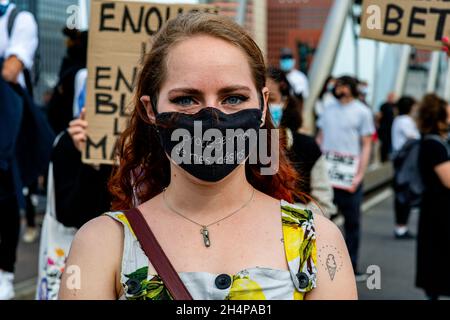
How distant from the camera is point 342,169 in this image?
7.91 m

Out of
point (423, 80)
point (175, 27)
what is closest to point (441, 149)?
point (175, 27)

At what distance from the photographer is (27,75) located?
5.57m

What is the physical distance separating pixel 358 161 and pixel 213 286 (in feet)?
20.9

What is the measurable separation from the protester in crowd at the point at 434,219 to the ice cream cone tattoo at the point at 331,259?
4.09m

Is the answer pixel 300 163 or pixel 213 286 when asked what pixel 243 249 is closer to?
pixel 213 286

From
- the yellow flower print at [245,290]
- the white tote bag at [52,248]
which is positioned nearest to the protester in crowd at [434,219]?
the white tote bag at [52,248]

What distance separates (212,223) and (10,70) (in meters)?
3.40

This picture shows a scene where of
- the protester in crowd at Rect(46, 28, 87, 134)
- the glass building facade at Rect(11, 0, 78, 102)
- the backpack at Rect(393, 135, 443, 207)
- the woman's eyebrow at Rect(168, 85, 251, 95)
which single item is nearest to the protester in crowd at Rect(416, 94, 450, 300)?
the backpack at Rect(393, 135, 443, 207)

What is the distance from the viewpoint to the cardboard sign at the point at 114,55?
13.6 ft

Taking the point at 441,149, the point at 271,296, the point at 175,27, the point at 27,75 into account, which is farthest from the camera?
the point at 441,149

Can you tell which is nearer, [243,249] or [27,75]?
[243,249]

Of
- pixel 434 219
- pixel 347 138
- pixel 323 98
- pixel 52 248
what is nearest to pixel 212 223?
pixel 52 248

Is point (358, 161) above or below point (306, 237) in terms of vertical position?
below

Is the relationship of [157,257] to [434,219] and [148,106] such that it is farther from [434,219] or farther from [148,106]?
[434,219]
